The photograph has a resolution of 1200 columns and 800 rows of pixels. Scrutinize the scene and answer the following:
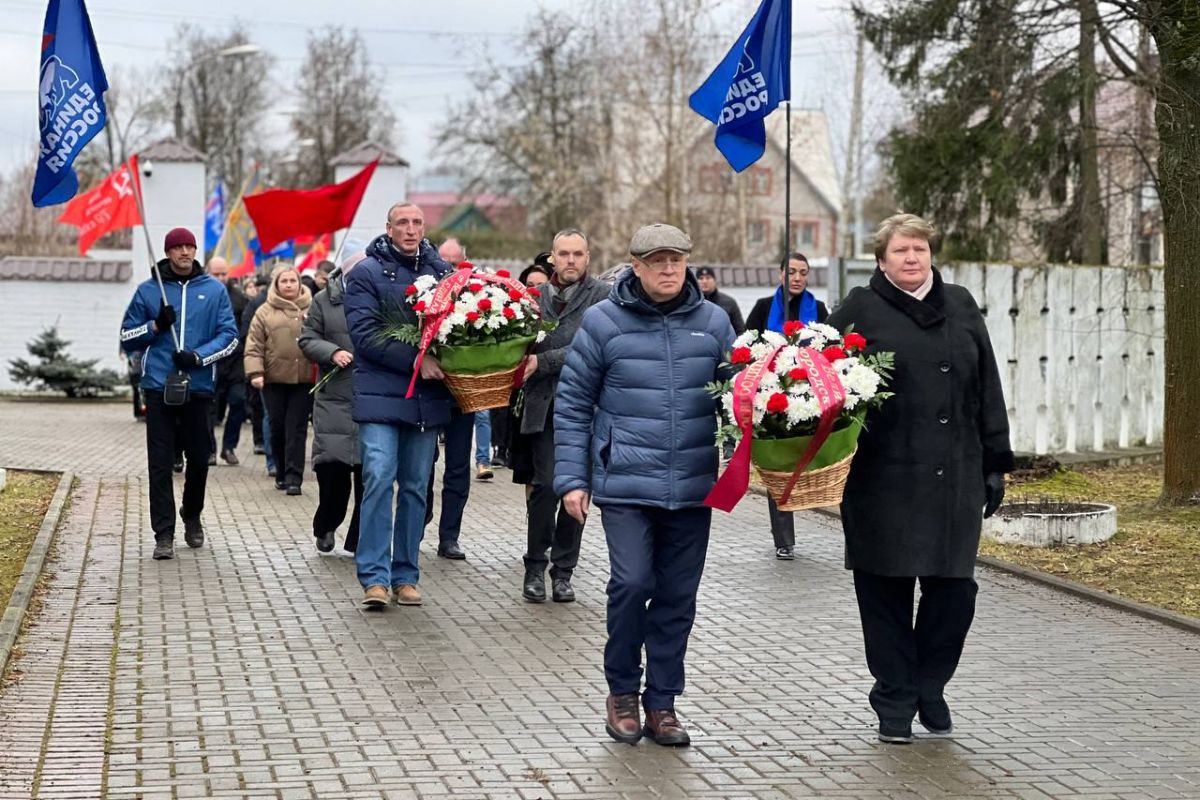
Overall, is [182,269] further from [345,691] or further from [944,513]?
[944,513]

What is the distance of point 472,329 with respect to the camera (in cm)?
930

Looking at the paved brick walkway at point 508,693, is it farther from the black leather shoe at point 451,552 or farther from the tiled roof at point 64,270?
the tiled roof at point 64,270

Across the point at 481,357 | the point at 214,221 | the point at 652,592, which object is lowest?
the point at 652,592

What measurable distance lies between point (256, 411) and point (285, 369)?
384 centimetres

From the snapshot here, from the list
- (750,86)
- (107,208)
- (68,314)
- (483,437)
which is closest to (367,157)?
(68,314)

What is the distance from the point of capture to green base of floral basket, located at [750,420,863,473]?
6676 millimetres

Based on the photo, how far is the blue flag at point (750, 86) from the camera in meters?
11.3

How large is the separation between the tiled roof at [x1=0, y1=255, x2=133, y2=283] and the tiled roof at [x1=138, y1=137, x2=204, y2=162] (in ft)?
7.01

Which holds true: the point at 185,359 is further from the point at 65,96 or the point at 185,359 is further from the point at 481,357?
the point at 481,357

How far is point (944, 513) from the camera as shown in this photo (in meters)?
6.90

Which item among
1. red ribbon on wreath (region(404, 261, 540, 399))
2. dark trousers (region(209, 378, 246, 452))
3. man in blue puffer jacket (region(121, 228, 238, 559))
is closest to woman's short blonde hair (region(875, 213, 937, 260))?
red ribbon on wreath (region(404, 261, 540, 399))

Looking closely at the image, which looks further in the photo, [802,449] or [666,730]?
[666,730]

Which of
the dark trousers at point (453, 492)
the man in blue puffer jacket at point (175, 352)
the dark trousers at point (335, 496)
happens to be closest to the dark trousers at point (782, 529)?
the dark trousers at point (453, 492)

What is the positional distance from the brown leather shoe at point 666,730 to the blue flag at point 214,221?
27225 mm
